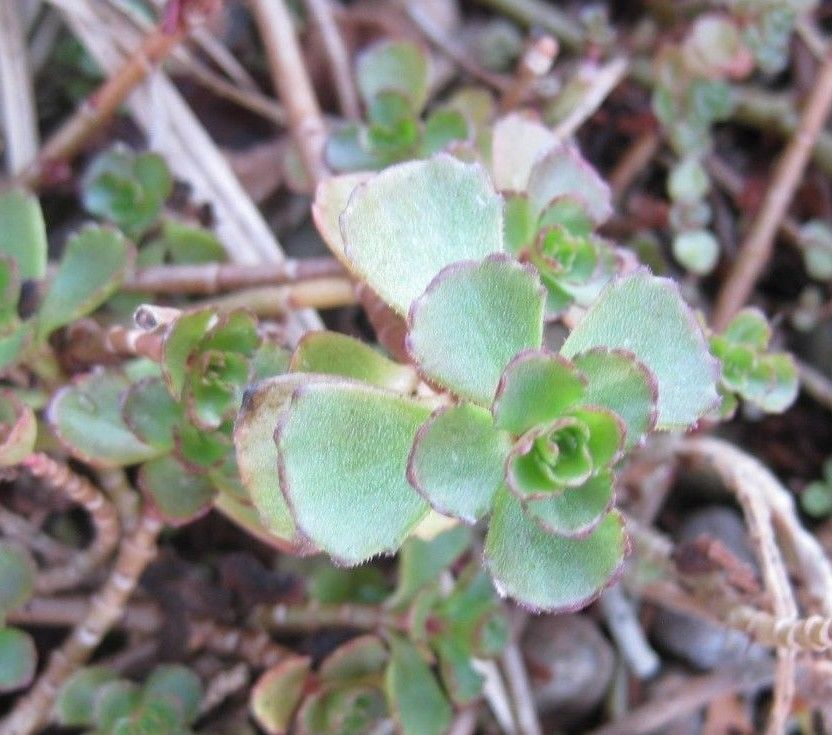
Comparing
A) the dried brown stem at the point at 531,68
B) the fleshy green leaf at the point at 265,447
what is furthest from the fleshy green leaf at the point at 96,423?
the dried brown stem at the point at 531,68

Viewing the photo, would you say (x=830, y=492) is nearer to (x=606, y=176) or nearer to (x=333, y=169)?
(x=606, y=176)

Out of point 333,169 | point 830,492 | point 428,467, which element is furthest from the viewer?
point 830,492

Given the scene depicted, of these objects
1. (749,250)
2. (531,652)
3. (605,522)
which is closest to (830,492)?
(749,250)

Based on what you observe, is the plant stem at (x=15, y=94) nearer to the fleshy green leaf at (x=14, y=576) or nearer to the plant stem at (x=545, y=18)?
the fleshy green leaf at (x=14, y=576)

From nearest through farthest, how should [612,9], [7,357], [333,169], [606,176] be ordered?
1. [7,357]
2. [333,169]
3. [606,176]
4. [612,9]

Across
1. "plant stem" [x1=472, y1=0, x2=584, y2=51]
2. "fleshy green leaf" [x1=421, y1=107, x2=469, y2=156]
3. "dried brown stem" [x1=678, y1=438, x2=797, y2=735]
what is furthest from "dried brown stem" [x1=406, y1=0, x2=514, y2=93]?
"dried brown stem" [x1=678, y1=438, x2=797, y2=735]

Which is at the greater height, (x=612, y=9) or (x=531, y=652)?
(x=612, y=9)
